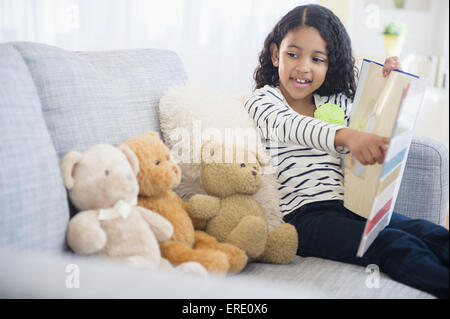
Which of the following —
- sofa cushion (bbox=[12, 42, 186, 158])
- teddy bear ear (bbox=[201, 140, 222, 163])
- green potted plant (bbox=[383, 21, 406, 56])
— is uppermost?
green potted plant (bbox=[383, 21, 406, 56])

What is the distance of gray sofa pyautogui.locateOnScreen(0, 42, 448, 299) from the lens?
1.94 ft

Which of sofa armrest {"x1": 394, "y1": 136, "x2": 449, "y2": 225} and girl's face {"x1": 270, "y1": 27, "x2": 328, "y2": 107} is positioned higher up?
girl's face {"x1": 270, "y1": 27, "x2": 328, "y2": 107}

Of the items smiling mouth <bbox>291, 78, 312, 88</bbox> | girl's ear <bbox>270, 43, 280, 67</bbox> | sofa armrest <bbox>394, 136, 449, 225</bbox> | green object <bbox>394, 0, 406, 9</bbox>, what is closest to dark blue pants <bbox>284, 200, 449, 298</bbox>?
sofa armrest <bbox>394, 136, 449, 225</bbox>

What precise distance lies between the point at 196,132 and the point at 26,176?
432mm

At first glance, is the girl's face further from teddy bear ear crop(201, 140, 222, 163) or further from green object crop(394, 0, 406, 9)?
green object crop(394, 0, 406, 9)

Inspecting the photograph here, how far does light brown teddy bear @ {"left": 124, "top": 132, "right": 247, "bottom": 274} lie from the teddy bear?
0.04 meters

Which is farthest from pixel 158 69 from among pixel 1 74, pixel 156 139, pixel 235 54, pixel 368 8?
pixel 368 8

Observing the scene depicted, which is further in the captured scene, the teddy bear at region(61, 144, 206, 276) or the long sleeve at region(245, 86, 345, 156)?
the long sleeve at region(245, 86, 345, 156)

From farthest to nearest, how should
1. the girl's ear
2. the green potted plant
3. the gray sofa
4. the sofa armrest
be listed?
the green potted plant → the girl's ear → the sofa armrest → the gray sofa

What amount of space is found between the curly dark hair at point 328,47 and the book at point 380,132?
0.21 meters

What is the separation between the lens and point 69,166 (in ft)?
2.75

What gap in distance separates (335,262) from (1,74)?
2.37ft

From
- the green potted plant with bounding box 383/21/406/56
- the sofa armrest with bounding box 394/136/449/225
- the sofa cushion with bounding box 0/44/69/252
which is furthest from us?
the green potted plant with bounding box 383/21/406/56

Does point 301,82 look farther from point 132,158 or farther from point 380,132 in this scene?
point 132,158
